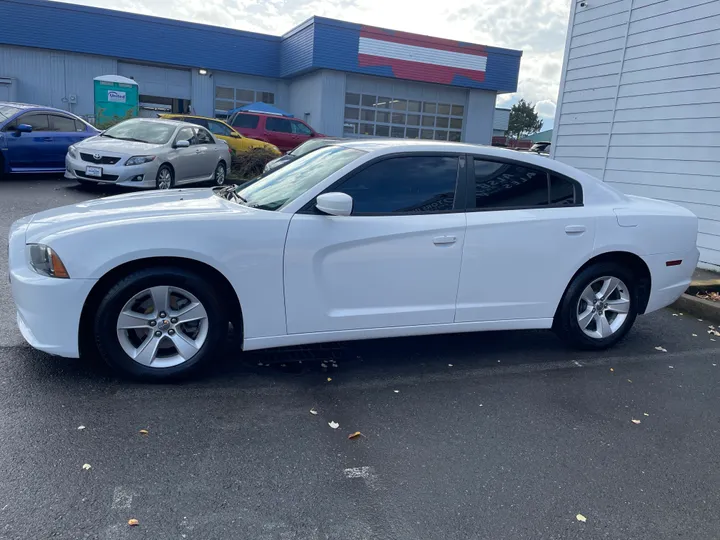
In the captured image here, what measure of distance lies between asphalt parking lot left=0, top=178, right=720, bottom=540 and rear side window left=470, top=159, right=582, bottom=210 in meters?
1.23

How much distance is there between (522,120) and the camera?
233ft

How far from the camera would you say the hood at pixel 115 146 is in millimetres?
10242

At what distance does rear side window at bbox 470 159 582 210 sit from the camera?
425 centimetres

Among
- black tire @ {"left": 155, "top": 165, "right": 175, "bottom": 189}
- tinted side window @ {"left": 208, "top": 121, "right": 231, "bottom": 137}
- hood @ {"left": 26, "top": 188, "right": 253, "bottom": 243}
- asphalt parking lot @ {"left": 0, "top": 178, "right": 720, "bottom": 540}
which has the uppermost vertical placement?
tinted side window @ {"left": 208, "top": 121, "right": 231, "bottom": 137}

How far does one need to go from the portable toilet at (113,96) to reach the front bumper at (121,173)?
1247 cm

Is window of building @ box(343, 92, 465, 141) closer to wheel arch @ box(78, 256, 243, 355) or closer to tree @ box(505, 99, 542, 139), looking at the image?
wheel arch @ box(78, 256, 243, 355)

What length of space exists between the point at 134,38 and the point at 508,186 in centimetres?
2530

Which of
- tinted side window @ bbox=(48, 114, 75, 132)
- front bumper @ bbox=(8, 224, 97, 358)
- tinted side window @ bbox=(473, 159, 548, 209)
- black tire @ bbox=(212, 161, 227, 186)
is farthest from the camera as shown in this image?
black tire @ bbox=(212, 161, 227, 186)

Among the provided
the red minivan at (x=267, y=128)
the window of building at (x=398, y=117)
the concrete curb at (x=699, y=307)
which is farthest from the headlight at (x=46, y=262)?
the window of building at (x=398, y=117)

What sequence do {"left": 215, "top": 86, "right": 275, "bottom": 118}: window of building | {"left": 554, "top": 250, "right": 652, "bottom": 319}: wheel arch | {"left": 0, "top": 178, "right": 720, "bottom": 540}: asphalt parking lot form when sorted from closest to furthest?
{"left": 0, "top": 178, "right": 720, "bottom": 540}: asphalt parking lot < {"left": 554, "top": 250, "right": 652, "bottom": 319}: wheel arch < {"left": 215, "top": 86, "right": 275, "bottom": 118}: window of building

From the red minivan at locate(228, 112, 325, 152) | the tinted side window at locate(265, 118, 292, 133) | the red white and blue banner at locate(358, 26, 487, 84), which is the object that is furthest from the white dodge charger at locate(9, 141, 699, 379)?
the red white and blue banner at locate(358, 26, 487, 84)

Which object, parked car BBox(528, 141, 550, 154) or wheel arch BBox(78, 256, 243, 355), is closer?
wheel arch BBox(78, 256, 243, 355)

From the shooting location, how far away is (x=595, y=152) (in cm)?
988

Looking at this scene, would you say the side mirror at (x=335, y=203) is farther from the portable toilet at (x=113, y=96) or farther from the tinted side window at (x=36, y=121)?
the portable toilet at (x=113, y=96)
